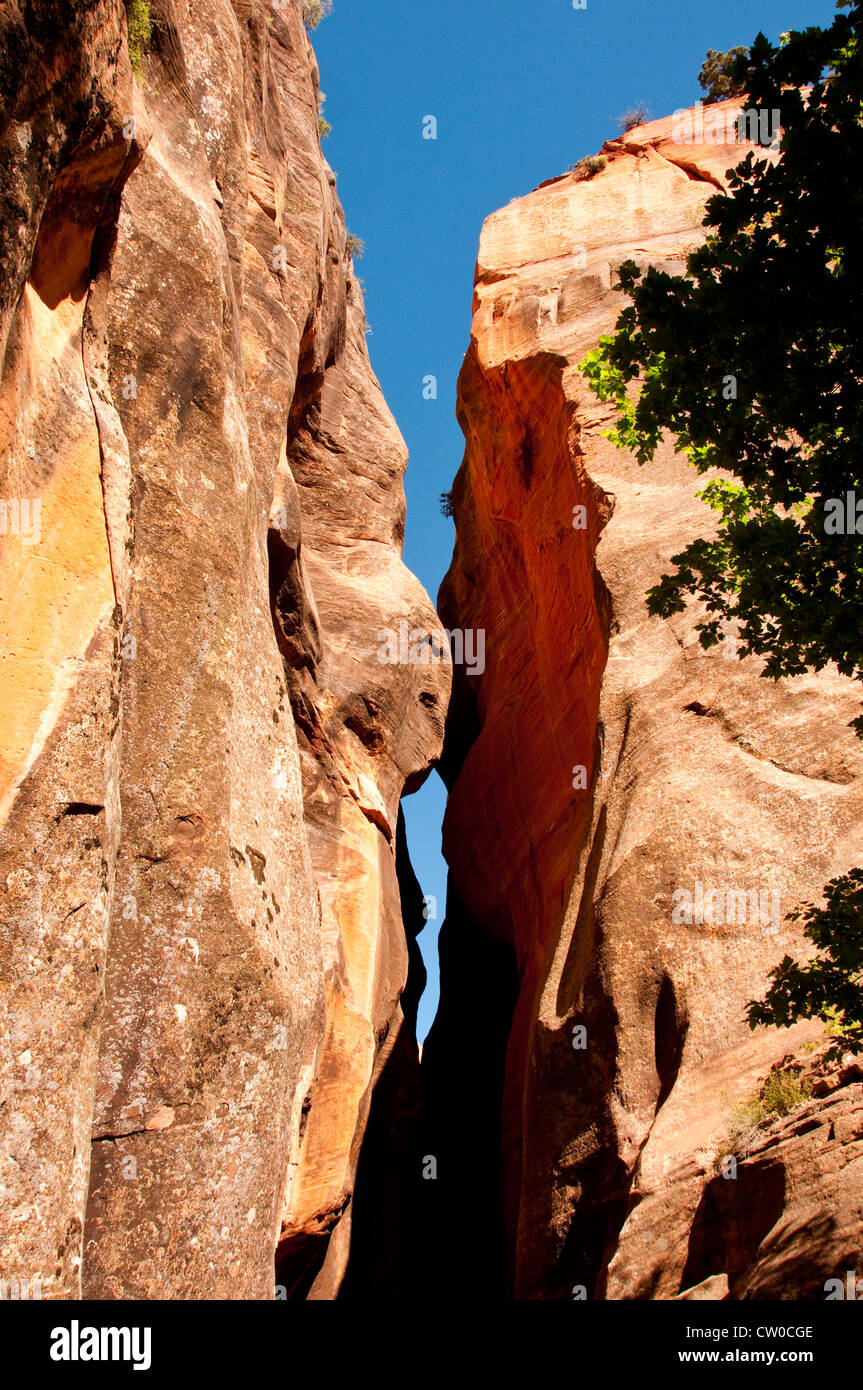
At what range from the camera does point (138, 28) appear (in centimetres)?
1016

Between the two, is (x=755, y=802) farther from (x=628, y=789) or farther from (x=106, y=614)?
(x=106, y=614)

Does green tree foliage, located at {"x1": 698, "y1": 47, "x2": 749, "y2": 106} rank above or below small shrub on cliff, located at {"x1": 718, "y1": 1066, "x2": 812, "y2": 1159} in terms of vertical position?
above

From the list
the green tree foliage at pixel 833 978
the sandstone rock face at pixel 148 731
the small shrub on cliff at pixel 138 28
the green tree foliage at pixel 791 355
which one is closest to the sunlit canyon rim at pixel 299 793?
the sandstone rock face at pixel 148 731

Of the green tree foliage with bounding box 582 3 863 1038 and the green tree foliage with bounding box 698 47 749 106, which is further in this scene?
the green tree foliage with bounding box 698 47 749 106

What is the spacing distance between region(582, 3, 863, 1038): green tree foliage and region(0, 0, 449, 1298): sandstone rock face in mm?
3904

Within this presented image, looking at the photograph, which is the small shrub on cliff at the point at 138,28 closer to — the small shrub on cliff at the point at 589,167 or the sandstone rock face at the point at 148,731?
the sandstone rock face at the point at 148,731

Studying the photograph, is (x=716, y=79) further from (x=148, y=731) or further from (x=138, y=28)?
(x=148, y=731)

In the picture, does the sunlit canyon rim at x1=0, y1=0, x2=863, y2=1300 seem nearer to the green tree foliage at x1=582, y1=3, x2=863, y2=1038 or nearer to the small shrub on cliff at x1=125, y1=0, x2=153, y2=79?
the small shrub on cliff at x1=125, y1=0, x2=153, y2=79

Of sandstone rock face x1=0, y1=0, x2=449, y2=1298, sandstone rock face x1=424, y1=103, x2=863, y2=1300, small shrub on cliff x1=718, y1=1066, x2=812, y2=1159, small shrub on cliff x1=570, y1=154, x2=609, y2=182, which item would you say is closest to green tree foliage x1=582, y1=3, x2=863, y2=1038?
sandstone rock face x1=424, y1=103, x2=863, y2=1300

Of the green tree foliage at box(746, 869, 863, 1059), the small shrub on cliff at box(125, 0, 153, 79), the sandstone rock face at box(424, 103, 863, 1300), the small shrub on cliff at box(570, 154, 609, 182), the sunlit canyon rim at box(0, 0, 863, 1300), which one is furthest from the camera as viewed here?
the small shrub on cliff at box(570, 154, 609, 182)

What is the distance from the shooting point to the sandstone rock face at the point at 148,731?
6.17 meters

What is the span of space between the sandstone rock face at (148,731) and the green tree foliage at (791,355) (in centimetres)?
390

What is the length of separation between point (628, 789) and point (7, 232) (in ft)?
31.3

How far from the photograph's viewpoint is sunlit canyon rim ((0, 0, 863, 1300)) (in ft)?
22.2
